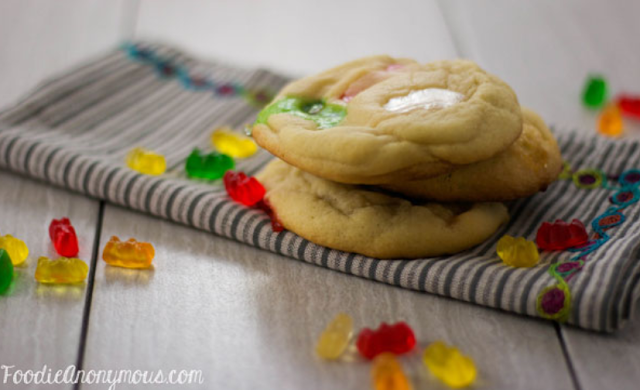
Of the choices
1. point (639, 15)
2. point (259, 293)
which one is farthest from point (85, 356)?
point (639, 15)

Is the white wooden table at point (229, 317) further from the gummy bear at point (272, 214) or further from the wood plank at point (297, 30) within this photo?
the wood plank at point (297, 30)

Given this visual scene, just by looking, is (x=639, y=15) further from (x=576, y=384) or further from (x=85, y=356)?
(x=85, y=356)

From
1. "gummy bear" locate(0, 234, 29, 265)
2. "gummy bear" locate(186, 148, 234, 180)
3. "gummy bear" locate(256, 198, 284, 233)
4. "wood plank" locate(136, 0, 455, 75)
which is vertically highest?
"wood plank" locate(136, 0, 455, 75)

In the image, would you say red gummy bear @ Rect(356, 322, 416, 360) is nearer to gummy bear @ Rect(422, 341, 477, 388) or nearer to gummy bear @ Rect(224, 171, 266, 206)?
gummy bear @ Rect(422, 341, 477, 388)

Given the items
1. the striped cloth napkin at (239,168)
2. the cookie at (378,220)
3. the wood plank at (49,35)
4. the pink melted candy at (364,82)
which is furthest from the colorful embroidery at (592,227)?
the wood plank at (49,35)

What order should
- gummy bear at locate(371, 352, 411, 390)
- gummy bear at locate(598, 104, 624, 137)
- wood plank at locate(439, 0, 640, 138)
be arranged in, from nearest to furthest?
gummy bear at locate(371, 352, 411, 390) < gummy bear at locate(598, 104, 624, 137) < wood plank at locate(439, 0, 640, 138)

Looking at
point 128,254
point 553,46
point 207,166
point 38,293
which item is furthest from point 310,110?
point 553,46

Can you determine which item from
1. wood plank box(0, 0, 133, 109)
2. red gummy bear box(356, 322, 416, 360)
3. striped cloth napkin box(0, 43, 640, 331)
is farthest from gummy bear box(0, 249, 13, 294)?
wood plank box(0, 0, 133, 109)

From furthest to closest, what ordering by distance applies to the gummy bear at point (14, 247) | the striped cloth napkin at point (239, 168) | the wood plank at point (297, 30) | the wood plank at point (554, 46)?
the wood plank at point (297, 30)
the wood plank at point (554, 46)
the gummy bear at point (14, 247)
the striped cloth napkin at point (239, 168)
